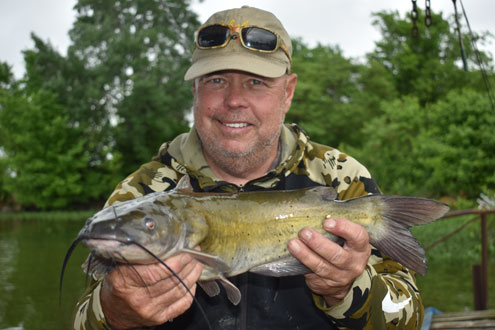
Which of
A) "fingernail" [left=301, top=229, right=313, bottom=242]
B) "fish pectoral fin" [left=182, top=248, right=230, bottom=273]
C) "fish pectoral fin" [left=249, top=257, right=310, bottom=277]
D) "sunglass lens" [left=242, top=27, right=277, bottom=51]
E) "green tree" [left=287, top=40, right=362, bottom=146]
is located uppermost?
"green tree" [left=287, top=40, right=362, bottom=146]

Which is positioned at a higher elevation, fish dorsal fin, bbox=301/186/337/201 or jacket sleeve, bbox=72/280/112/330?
fish dorsal fin, bbox=301/186/337/201

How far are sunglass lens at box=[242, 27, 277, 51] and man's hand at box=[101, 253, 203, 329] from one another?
160 cm

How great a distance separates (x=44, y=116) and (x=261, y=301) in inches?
1298

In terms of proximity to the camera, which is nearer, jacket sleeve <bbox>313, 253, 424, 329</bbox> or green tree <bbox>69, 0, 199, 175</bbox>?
jacket sleeve <bbox>313, 253, 424, 329</bbox>

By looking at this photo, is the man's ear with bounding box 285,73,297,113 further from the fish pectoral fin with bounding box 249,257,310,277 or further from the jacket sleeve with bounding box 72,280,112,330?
the jacket sleeve with bounding box 72,280,112,330

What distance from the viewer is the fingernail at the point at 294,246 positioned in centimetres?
217

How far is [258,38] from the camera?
3.07 m

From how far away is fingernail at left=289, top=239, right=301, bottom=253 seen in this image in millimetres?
2166

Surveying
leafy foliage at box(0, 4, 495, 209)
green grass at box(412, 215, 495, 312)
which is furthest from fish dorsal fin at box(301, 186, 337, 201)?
leafy foliage at box(0, 4, 495, 209)

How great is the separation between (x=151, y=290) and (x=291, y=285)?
1103mm

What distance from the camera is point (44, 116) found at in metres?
32.4

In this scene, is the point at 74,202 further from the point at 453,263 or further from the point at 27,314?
the point at 453,263

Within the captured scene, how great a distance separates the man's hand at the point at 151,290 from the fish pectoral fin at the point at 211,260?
0.02 metres

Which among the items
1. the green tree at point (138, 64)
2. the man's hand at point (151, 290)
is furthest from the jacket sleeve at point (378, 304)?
the green tree at point (138, 64)
